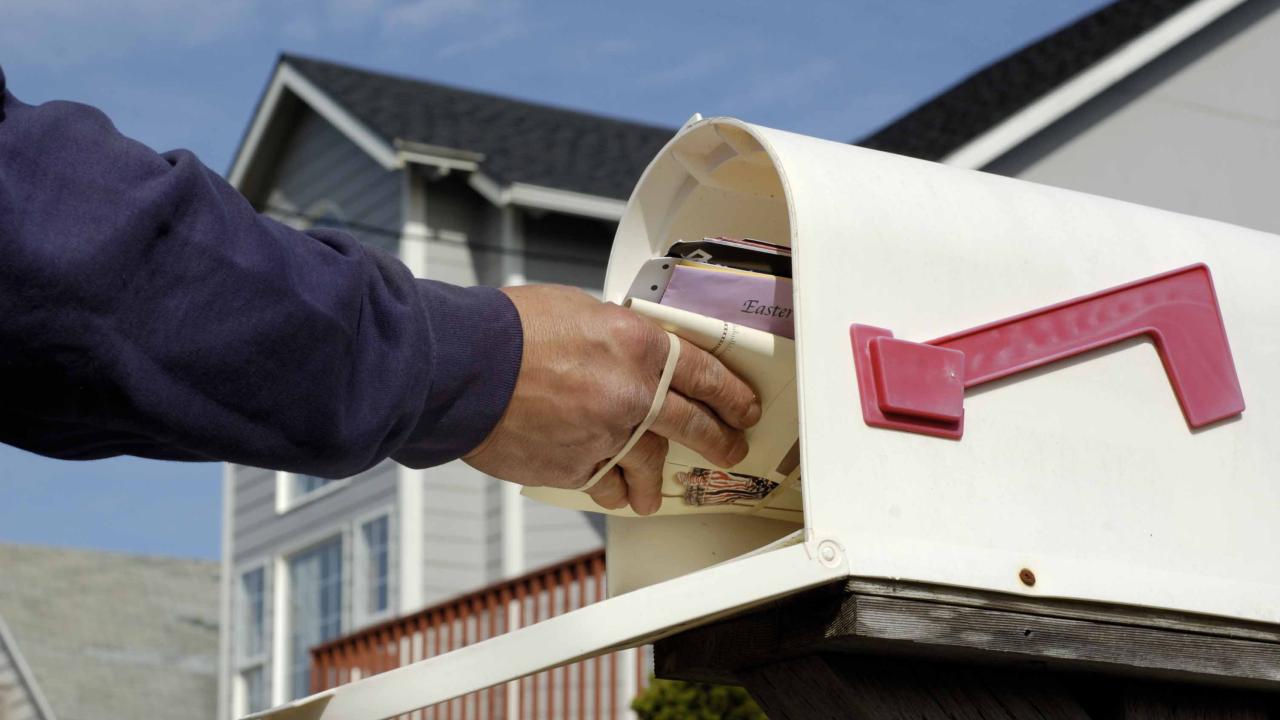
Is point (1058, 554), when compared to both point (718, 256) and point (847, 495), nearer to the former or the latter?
point (847, 495)

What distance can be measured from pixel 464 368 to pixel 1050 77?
7.58m

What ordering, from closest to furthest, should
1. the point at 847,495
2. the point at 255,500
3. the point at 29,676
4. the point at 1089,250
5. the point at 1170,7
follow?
the point at 847,495 < the point at 1089,250 < the point at 1170,7 < the point at 255,500 < the point at 29,676

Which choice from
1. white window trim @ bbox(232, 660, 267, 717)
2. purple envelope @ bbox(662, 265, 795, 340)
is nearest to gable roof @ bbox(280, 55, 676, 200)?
white window trim @ bbox(232, 660, 267, 717)

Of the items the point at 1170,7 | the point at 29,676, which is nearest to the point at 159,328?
the point at 1170,7

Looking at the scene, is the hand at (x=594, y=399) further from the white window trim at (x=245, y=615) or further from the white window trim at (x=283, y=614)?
the white window trim at (x=245, y=615)

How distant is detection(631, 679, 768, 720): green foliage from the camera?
21.5 feet

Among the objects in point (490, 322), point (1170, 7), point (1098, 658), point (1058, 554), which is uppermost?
point (1170, 7)

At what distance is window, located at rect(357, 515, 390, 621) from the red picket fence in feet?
5.61

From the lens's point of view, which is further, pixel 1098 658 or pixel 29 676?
pixel 29 676

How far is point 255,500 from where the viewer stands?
13172 mm

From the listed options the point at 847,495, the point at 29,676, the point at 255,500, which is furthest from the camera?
the point at 29,676

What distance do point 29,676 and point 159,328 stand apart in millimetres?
14324

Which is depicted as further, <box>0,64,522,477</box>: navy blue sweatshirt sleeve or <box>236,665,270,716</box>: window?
<box>236,665,270,716</box>: window

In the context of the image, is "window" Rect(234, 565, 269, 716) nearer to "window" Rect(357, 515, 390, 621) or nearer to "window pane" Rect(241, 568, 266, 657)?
"window pane" Rect(241, 568, 266, 657)
